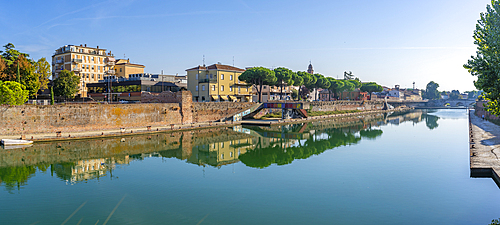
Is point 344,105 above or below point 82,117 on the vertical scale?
above

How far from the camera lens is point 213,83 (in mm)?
64188

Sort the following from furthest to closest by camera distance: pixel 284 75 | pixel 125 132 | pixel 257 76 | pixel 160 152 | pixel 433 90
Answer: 1. pixel 433 90
2. pixel 284 75
3. pixel 257 76
4. pixel 125 132
5. pixel 160 152

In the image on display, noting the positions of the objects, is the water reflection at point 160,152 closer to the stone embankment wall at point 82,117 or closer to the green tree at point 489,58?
the stone embankment wall at point 82,117

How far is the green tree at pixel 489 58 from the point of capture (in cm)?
1872

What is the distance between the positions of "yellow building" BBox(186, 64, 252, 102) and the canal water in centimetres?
2890

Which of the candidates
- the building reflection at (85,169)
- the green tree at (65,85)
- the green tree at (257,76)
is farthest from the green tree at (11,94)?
the green tree at (257,76)

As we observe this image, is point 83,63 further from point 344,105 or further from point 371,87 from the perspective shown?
point 371,87

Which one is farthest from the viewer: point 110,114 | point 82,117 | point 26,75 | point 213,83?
point 213,83

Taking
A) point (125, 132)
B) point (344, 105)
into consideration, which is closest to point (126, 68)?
point (125, 132)

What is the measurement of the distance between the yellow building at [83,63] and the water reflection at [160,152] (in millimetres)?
43070

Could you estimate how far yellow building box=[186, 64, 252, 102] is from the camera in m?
64.1

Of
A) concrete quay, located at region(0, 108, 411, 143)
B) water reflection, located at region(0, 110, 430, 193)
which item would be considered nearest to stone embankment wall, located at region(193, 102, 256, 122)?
concrete quay, located at region(0, 108, 411, 143)

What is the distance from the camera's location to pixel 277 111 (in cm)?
6944

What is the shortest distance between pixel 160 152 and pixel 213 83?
34060mm
